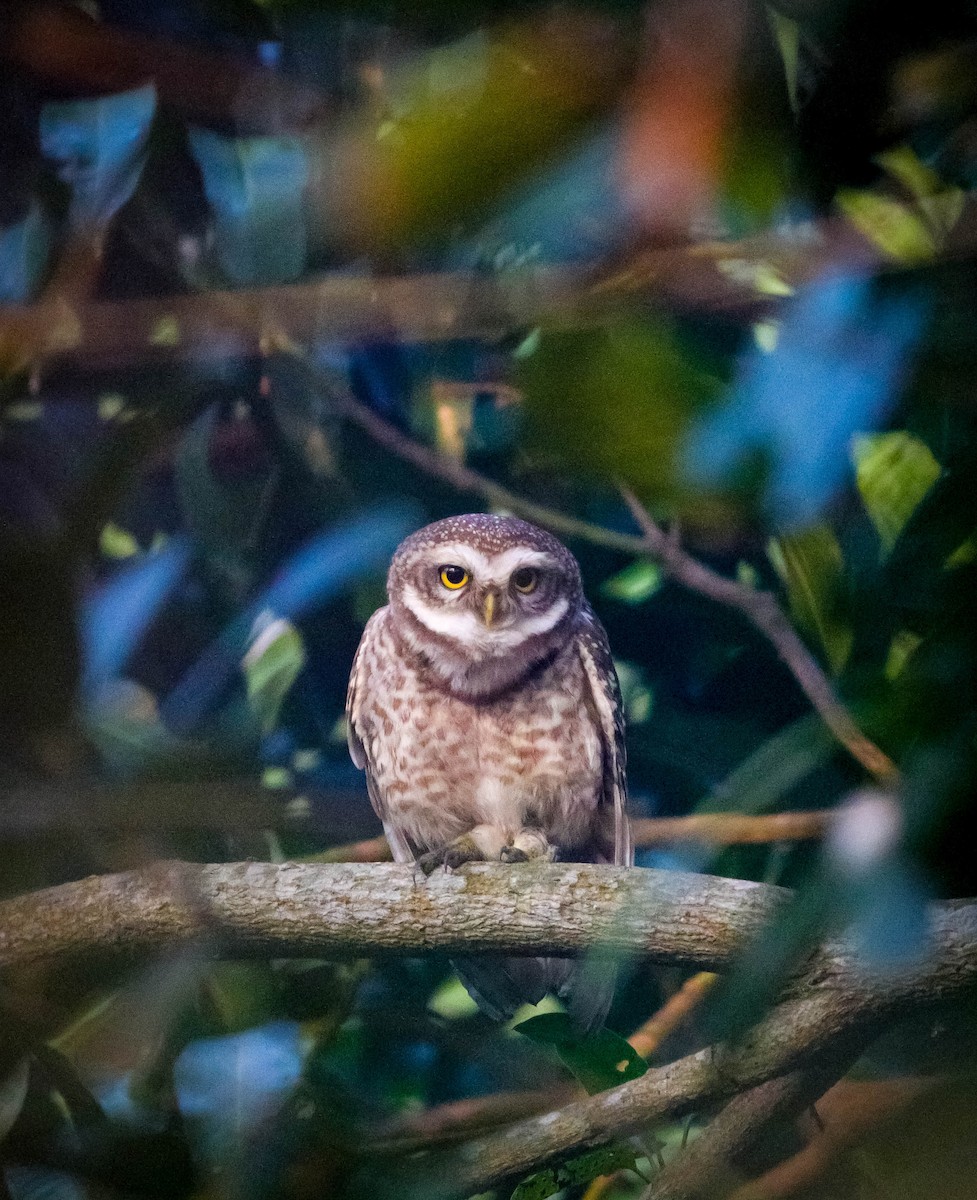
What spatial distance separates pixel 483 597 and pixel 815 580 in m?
0.50

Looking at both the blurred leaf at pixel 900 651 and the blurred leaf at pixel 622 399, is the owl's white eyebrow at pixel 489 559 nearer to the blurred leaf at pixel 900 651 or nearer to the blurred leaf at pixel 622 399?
the blurred leaf at pixel 622 399

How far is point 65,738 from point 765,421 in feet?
2.04

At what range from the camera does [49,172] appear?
3.12 ft

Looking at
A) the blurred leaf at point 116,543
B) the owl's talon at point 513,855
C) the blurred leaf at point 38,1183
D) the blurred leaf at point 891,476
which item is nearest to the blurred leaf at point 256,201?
the blurred leaf at point 116,543

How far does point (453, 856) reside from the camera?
108 centimetres

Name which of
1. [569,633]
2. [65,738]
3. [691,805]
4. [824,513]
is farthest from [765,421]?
[65,738]

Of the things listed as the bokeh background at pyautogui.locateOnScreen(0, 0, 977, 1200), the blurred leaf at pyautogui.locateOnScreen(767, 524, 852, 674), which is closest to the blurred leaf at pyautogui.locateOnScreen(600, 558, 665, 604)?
the bokeh background at pyautogui.locateOnScreen(0, 0, 977, 1200)

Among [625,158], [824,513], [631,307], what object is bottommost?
[824,513]

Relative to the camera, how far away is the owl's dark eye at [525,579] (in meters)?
1.07

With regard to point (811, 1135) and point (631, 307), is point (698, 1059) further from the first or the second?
point (631, 307)

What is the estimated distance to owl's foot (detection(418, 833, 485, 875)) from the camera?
103 cm

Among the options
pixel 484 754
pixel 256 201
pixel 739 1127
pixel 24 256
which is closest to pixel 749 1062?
pixel 739 1127

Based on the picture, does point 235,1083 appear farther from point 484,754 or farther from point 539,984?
point 484,754

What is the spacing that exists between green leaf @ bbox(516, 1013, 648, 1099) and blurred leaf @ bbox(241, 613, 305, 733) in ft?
1.18
